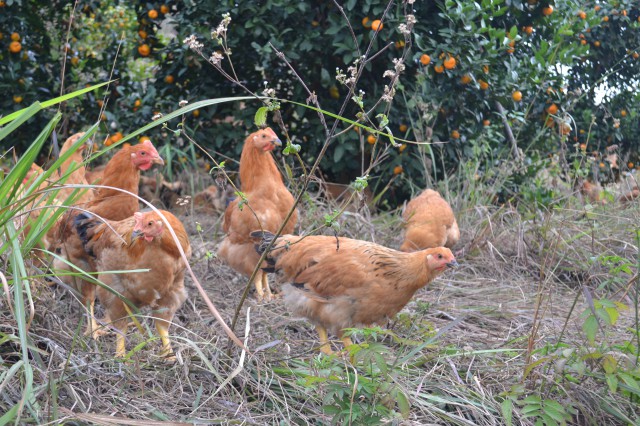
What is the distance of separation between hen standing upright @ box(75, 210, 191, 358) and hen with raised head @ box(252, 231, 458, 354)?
48 cm

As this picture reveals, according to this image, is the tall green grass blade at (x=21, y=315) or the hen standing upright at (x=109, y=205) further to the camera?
the hen standing upright at (x=109, y=205)

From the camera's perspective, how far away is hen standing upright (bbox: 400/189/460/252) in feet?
17.6

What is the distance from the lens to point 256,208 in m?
5.04

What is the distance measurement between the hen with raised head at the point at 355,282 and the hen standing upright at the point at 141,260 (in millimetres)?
482

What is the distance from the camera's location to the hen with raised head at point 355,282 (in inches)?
Result: 151

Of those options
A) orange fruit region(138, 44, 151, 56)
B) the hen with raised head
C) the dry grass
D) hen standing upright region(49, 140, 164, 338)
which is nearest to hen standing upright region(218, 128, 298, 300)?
the dry grass

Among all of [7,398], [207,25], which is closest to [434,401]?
[7,398]

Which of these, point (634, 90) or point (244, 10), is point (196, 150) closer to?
point (244, 10)

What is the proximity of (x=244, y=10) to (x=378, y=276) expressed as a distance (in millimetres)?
3031

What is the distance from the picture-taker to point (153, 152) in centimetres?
455

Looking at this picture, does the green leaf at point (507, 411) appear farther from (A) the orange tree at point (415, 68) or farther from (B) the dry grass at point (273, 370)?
(A) the orange tree at point (415, 68)

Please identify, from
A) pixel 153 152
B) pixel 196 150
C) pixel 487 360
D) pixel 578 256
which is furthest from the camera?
pixel 196 150

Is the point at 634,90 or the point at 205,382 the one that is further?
the point at 634,90

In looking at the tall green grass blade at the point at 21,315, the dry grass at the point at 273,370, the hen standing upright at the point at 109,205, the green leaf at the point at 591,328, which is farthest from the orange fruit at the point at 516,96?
the tall green grass blade at the point at 21,315
